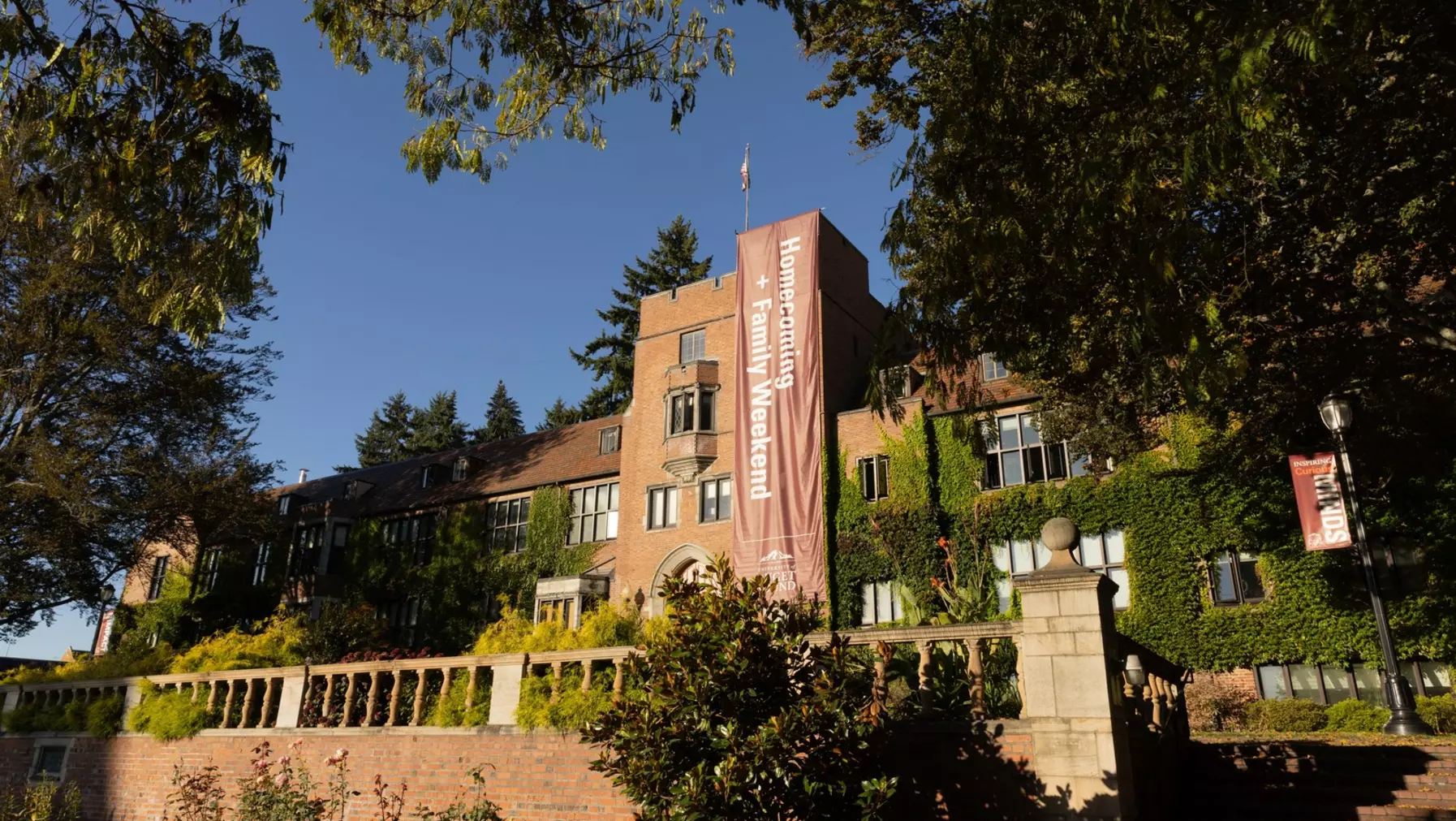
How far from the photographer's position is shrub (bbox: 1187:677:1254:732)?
19375 millimetres

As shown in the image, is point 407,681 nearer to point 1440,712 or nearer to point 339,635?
point 339,635

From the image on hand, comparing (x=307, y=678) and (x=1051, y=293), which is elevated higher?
(x=1051, y=293)

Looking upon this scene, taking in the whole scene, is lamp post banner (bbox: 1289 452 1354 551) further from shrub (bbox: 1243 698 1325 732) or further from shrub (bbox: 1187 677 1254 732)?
shrub (bbox: 1187 677 1254 732)

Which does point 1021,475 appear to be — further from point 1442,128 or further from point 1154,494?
point 1442,128

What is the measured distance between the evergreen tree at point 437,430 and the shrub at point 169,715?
4402 cm

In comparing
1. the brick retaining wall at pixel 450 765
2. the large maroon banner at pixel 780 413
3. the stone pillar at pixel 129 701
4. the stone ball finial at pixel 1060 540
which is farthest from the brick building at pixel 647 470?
the stone ball finial at pixel 1060 540

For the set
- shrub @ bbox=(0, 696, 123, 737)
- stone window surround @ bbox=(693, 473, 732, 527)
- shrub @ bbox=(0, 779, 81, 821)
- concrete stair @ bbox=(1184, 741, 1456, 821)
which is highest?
stone window surround @ bbox=(693, 473, 732, 527)

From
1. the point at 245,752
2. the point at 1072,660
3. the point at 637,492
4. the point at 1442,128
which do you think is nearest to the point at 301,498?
the point at 637,492

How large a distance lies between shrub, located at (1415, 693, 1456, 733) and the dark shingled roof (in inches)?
876

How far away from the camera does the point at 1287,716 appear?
17.9m

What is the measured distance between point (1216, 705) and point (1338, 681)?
2447 mm

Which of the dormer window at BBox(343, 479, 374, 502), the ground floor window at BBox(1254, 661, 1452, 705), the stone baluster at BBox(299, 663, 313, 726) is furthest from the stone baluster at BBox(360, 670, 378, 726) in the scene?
the dormer window at BBox(343, 479, 374, 502)

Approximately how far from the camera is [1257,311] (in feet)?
38.0

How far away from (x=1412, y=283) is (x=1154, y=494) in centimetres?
959
